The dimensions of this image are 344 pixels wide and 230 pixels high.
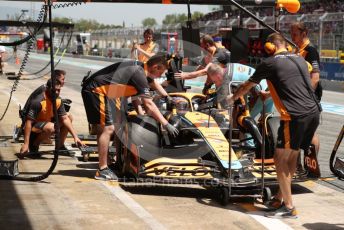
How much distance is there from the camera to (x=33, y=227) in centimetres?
532

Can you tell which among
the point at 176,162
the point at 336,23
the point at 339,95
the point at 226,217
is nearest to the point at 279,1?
the point at 176,162

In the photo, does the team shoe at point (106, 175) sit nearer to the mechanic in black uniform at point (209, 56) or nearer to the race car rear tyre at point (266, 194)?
the race car rear tyre at point (266, 194)

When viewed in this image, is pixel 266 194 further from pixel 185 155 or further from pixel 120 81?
pixel 120 81

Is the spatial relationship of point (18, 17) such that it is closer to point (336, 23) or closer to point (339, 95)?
point (339, 95)

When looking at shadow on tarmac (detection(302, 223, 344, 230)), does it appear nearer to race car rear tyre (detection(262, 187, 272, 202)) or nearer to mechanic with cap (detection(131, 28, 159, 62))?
race car rear tyre (detection(262, 187, 272, 202))

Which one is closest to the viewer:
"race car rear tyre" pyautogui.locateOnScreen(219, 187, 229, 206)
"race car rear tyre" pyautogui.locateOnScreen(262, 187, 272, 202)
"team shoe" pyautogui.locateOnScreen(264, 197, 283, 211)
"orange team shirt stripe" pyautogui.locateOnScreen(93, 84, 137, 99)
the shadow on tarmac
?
the shadow on tarmac

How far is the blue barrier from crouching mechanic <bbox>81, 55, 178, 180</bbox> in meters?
17.9

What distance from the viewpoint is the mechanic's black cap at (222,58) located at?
9414 millimetres

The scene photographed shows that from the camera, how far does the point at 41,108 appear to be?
8.87 m

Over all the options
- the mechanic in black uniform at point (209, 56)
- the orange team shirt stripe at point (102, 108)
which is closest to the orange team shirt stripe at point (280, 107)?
the orange team shirt stripe at point (102, 108)

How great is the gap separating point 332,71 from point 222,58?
16.2m

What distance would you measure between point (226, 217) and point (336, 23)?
22.9m

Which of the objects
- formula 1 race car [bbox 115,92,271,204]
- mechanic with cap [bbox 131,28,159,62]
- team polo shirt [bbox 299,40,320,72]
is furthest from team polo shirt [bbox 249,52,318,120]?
mechanic with cap [bbox 131,28,159,62]

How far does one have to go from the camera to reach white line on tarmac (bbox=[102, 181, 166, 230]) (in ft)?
18.2
